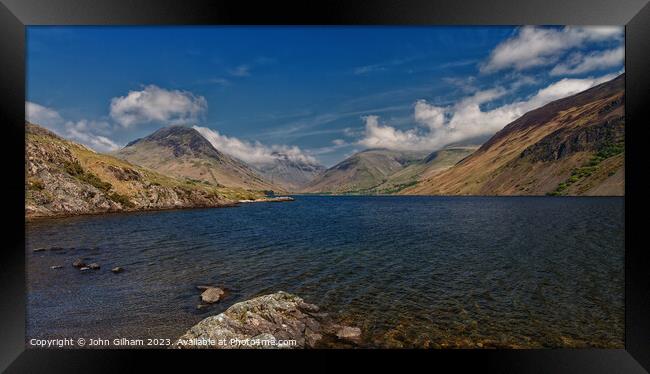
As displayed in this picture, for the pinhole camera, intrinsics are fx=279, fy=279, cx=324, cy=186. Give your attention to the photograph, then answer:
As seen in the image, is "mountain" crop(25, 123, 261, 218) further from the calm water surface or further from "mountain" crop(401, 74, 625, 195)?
"mountain" crop(401, 74, 625, 195)

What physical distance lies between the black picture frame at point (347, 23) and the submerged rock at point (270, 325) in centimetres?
246

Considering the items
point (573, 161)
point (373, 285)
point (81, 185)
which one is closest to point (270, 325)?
point (373, 285)

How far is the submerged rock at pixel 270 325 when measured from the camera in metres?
10.1

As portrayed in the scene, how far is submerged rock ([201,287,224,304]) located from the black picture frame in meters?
7.53

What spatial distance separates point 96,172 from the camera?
77125mm

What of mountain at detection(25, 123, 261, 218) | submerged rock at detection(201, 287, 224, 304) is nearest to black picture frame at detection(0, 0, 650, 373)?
submerged rock at detection(201, 287, 224, 304)

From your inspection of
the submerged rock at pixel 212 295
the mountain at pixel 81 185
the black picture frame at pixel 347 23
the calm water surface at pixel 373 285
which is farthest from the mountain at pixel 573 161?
the mountain at pixel 81 185

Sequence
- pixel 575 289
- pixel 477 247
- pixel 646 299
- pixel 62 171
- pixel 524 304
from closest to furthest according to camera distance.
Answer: pixel 646 299
pixel 524 304
pixel 575 289
pixel 477 247
pixel 62 171

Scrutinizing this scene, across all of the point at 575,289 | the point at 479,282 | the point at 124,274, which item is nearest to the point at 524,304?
the point at 479,282

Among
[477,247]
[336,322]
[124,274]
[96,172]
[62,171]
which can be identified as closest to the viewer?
[336,322]

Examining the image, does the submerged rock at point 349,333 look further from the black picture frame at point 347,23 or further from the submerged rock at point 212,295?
the submerged rock at point 212,295

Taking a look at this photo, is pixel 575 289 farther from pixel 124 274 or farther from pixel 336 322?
pixel 124 274

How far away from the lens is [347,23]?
771 cm

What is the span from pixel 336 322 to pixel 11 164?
12518 millimetres
